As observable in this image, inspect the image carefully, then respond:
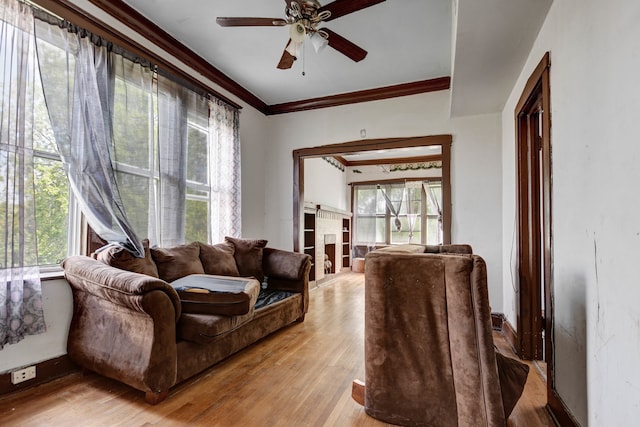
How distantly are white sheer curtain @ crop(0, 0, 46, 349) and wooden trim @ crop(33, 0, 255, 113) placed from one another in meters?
0.31

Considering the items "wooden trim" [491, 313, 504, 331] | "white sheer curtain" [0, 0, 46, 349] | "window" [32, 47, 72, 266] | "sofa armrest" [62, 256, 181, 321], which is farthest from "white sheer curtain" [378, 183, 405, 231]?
"white sheer curtain" [0, 0, 46, 349]

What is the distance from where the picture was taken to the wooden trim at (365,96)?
385 centimetres

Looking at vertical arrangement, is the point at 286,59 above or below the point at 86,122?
above

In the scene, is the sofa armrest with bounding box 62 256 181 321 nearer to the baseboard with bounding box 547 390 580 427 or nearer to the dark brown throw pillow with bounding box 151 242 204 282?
the dark brown throw pillow with bounding box 151 242 204 282

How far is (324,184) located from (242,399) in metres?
5.16

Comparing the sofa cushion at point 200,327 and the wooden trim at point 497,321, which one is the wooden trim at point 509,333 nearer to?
the wooden trim at point 497,321

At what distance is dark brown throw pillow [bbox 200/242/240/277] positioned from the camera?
308 cm

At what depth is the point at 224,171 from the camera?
12.5ft

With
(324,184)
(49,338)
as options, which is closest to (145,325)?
(49,338)

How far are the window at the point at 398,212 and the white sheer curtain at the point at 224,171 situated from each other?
4865 millimetres

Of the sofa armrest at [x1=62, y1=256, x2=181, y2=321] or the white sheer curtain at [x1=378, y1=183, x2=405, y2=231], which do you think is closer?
the sofa armrest at [x1=62, y1=256, x2=181, y2=321]

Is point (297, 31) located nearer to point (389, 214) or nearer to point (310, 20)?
point (310, 20)

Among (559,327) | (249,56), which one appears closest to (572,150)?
(559,327)

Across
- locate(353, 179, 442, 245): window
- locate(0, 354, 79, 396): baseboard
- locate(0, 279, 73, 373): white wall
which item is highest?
A: locate(353, 179, 442, 245): window
